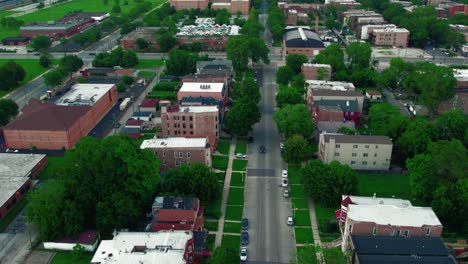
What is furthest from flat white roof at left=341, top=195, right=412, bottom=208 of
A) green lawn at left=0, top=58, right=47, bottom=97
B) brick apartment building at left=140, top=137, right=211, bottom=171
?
green lawn at left=0, top=58, right=47, bottom=97

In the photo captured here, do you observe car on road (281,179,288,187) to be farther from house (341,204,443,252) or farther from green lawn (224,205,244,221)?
house (341,204,443,252)

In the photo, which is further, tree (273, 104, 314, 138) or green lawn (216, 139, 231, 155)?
green lawn (216, 139, 231, 155)

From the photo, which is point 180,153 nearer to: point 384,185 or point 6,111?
point 384,185

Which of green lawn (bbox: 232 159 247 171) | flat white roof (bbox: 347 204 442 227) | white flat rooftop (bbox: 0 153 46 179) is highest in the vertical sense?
flat white roof (bbox: 347 204 442 227)

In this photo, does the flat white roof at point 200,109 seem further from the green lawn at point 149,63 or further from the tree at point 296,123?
the green lawn at point 149,63

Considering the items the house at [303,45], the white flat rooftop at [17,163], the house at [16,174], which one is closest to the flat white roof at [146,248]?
the house at [16,174]

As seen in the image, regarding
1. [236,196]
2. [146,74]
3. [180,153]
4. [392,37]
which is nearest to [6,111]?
[180,153]

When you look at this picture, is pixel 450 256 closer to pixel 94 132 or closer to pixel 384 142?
pixel 384 142
